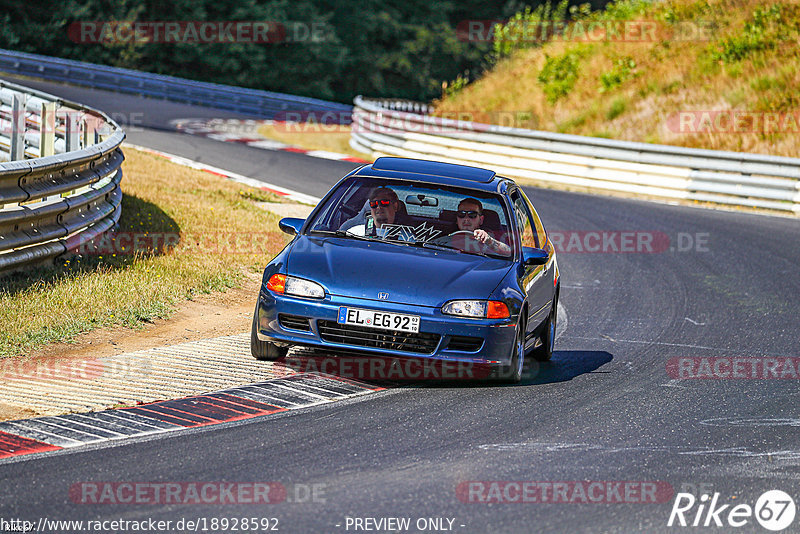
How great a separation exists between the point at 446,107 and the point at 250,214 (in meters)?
19.0

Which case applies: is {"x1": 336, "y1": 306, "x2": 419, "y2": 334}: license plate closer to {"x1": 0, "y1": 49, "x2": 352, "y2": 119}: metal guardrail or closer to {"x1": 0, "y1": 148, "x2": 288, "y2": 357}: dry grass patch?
{"x1": 0, "y1": 148, "x2": 288, "y2": 357}: dry grass patch

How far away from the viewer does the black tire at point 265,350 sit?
7883 mm

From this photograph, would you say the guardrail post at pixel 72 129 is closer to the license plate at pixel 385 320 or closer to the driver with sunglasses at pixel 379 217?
the driver with sunglasses at pixel 379 217

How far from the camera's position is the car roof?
8.76m

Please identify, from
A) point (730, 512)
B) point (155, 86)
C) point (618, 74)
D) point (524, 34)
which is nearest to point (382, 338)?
point (730, 512)

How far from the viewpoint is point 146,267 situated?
11172 millimetres

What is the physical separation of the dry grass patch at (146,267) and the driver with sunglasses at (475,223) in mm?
2886

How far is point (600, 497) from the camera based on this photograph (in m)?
5.47

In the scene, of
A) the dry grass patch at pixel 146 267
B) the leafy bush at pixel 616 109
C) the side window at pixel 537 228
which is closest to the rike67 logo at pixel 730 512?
the side window at pixel 537 228

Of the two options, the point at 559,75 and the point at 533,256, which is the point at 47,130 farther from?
the point at 559,75

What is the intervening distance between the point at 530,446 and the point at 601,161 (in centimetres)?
1801

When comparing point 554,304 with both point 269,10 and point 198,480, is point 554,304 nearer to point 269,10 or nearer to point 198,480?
point 198,480

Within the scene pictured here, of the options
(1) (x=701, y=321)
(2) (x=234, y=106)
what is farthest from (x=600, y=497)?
(2) (x=234, y=106)

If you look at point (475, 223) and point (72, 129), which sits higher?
point (475, 223)
